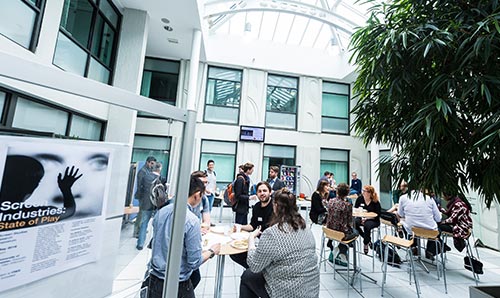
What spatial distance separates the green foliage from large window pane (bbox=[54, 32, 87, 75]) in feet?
14.0

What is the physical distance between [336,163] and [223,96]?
5.46 meters

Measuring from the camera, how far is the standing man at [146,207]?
964 millimetres

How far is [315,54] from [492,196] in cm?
882

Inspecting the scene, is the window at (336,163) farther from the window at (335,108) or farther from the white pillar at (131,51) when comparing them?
the white pillar at (131,51)

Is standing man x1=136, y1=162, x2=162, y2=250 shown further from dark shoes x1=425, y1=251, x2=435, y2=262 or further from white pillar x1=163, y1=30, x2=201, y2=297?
dark shoes x1=425, y1=251, x2=435, y2=262

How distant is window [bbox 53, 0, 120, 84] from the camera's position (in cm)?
339

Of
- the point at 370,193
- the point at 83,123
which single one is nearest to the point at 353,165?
the point at 370,193

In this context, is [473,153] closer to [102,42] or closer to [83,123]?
[83,123]

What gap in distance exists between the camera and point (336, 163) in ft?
29.0

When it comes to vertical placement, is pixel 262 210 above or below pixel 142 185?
below

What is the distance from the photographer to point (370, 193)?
3.94 metres

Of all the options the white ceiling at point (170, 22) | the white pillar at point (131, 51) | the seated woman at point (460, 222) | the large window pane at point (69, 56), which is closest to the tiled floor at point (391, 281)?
the seated woman at point (460, 222)

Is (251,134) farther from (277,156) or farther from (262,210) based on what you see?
(262,210)

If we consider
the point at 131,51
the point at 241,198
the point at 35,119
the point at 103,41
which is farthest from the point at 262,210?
the point at 103,41
